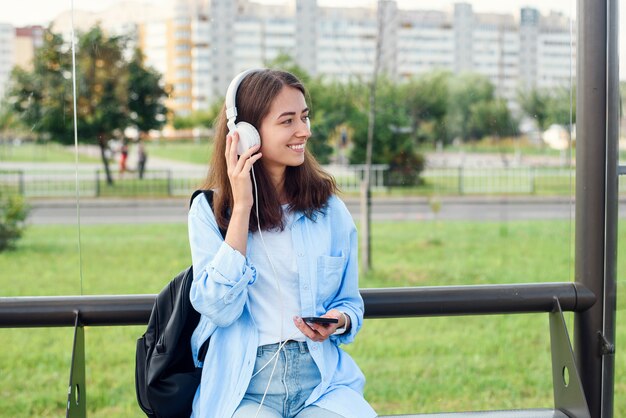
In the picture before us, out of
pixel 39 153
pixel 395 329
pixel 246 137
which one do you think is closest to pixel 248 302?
pixel 246 137

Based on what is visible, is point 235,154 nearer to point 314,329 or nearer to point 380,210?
point 314,329

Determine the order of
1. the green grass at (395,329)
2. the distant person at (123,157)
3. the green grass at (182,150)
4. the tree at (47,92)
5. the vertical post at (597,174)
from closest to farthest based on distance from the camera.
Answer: the vertical post at (597,174), the green grass at (395,329), the tree at (47,92), the distant person at (123,157), the green grass at (182,150)

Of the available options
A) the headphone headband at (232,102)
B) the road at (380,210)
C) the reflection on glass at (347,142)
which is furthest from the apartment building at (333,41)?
the headphone headband at (232,102)

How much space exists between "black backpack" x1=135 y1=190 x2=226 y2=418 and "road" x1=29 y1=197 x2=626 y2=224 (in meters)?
5.02

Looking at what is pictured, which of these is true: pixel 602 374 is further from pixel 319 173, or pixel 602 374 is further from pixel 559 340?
pixel 319 173

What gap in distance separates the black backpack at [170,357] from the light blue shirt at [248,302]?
3cm

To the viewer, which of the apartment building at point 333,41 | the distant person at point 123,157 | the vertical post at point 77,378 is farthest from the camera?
the apartment building at point 333,41

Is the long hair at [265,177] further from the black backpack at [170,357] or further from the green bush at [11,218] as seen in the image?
the green bush at [11,218]

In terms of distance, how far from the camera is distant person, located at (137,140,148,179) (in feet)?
25.6

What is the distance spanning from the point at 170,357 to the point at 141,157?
6.01 meters

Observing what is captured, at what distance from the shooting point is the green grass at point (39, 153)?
6.29 meters

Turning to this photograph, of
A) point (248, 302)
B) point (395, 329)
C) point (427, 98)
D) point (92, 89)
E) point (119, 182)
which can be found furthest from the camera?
point (427, 98)

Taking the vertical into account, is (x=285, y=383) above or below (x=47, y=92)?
below

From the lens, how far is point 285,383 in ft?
7.22
